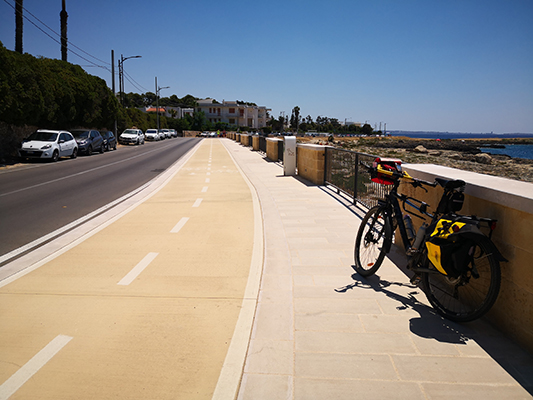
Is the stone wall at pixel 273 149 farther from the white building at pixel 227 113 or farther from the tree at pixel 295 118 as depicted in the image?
the tree at pixel 295 118

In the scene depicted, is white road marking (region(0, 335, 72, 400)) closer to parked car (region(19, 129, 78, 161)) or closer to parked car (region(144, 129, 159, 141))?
parked car (region(19, 129, 78, 161))

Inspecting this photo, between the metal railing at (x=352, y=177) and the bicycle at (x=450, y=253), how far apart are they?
285 cm

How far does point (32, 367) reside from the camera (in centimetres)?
318

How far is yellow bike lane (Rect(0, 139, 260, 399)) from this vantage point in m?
3.01

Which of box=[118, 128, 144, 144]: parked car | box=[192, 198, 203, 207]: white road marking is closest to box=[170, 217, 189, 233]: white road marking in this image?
box=[192, 198, 203, 207]: white road marking

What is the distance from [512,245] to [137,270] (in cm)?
426

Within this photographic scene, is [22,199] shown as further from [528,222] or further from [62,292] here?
[528,222]

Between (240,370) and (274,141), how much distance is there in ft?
66.0

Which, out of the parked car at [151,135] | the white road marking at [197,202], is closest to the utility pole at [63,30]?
the parked car at [151,135]

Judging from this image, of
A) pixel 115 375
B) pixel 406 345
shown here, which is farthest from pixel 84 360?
pixel 406 345

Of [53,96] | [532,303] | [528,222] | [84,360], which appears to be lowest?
[84,360]

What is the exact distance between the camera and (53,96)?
24797 mm

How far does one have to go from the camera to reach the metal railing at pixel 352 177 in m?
8.74

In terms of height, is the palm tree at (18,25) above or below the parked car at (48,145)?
above
